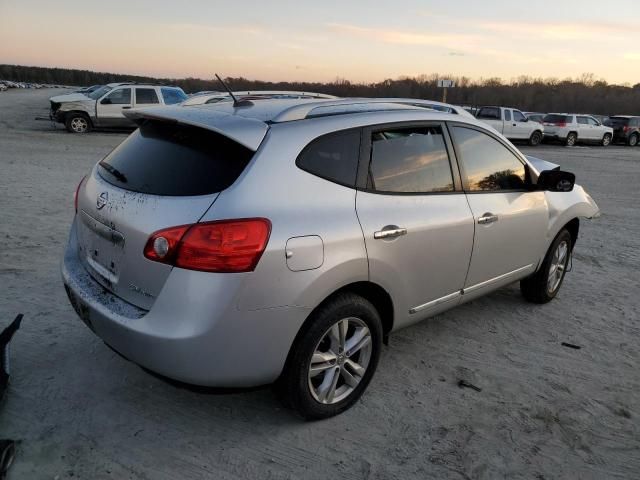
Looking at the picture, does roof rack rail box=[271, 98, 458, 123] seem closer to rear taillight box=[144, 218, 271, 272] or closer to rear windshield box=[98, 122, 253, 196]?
rear windshield box=[98, 122, 253, 196]

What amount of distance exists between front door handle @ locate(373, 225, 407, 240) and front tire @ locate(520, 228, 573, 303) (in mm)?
2137

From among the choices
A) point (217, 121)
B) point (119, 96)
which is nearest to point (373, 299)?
point (217, 121)

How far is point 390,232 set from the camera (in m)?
2.82

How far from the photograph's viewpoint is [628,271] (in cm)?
561

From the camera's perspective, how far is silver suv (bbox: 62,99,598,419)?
2271 millimetres

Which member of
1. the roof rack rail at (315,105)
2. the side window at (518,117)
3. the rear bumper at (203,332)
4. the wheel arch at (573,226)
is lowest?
the rear bumper at (203,332)

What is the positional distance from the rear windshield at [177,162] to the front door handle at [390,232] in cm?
81

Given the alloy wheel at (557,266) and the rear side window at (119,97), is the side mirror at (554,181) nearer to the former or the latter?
the alloy wheel at (557,266)

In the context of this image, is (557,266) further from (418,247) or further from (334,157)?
(334,157)

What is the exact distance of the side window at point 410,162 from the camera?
2.92 meters

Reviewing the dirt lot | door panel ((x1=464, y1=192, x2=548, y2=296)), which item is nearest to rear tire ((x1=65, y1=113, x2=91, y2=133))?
the dirt lot

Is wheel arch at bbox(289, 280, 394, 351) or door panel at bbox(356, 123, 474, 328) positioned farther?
door panel at bbox(356, 123, 474, 328)

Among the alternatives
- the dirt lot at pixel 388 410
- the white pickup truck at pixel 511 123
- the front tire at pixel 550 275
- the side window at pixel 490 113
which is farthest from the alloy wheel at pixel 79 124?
the front tire at pixel 550 275

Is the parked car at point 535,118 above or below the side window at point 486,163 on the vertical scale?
above
